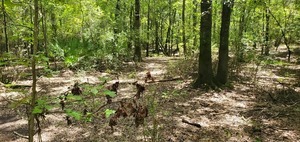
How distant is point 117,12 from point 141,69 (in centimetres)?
611

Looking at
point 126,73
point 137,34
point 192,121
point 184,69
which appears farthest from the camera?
point 137,34

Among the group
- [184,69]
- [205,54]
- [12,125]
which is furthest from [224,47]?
[12,125]

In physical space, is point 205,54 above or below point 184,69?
above

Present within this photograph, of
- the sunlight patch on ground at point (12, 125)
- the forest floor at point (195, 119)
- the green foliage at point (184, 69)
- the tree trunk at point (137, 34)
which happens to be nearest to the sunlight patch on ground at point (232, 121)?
the forest floor at point (195, 119)

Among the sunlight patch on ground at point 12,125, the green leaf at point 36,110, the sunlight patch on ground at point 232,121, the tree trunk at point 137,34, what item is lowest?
the sunlight patch on ground at point 12,125

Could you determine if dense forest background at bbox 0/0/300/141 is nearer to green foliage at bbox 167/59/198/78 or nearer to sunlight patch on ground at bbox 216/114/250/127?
green foliage at bbox 167/59/198/78

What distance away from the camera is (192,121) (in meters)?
5.53

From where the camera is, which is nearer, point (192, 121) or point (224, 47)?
point (192, 121)

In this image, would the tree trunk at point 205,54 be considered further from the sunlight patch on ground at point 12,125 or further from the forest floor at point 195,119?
the sunlight patch on ground at point 12,125

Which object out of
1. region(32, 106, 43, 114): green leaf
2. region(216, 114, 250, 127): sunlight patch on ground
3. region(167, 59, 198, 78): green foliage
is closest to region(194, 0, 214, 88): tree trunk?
region(167, 59, 198, 78): green foliage

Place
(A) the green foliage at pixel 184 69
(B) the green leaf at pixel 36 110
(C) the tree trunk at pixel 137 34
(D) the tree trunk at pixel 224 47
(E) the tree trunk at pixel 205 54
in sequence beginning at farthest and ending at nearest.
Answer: (C) the tree trunk at pixel 137 34, (A) the green foliage at pixel 184 69, (D) the tree trunk at pixel 224 47, (E) the tree trunk at pixel 205 54, (B) the green leaf at pixel 36 110

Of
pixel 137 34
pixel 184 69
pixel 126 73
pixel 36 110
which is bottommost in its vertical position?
pixel 126 73

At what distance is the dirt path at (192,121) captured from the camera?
4.83 m

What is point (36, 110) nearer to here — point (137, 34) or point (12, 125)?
point (12, 125)
